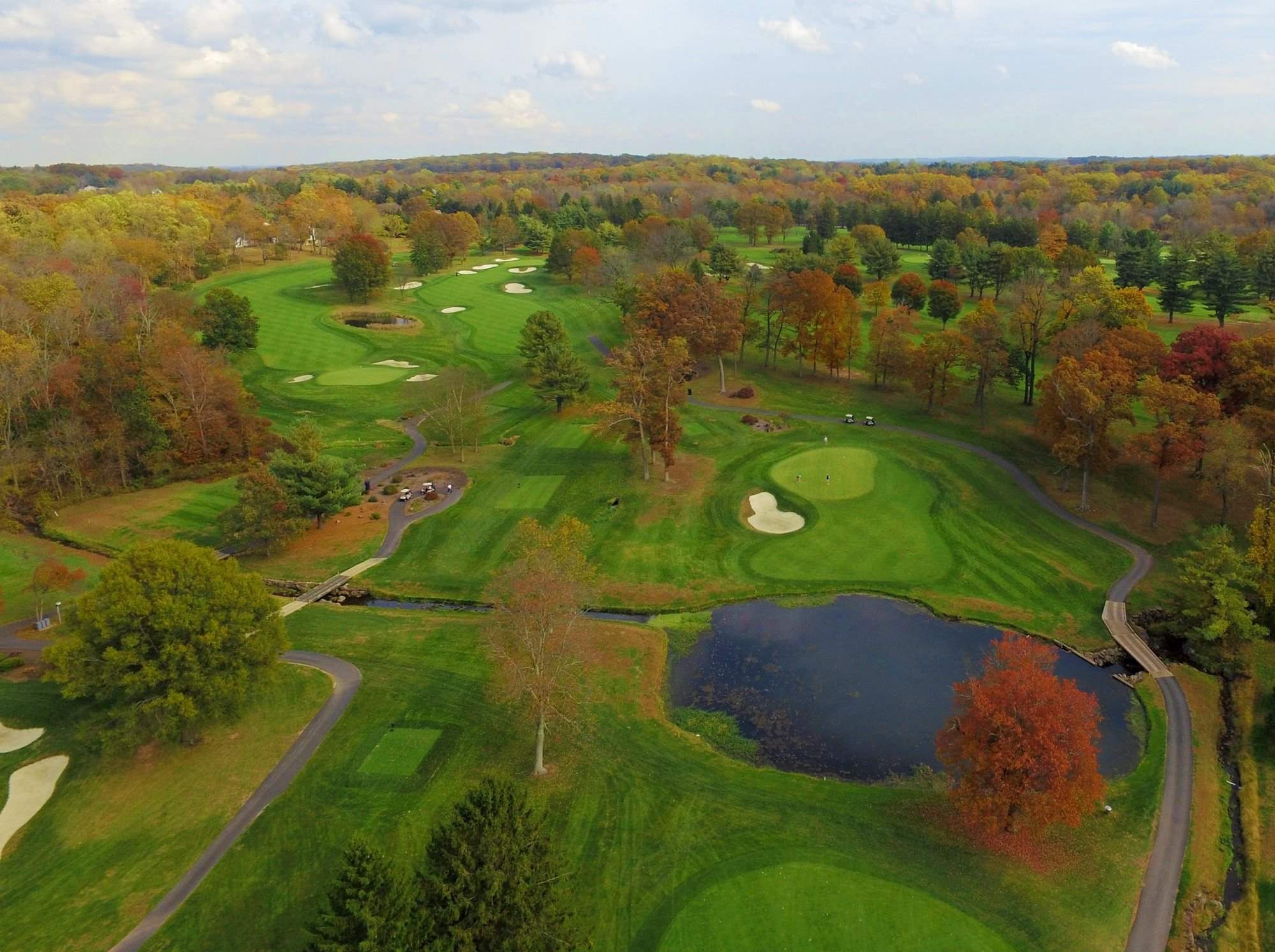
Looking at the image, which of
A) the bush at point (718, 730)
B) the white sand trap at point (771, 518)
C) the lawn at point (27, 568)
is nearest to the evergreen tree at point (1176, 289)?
the white sand trap at point (771, 518)

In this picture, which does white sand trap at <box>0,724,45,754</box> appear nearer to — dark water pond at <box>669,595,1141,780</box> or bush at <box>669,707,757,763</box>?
bush at <box>669,707,757,763</box>

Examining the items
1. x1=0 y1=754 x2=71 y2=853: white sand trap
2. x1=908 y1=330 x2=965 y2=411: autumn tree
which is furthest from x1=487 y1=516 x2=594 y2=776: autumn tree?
x1=908 y1=330 x2=965 y2=411: autumn tree

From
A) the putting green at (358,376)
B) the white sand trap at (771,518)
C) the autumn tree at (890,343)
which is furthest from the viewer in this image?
the putting green at (358,376)

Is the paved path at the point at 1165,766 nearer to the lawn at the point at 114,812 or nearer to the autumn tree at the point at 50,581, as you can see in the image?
the lawn at the point at 114,812

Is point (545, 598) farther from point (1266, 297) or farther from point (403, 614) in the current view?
point (1266, 297)

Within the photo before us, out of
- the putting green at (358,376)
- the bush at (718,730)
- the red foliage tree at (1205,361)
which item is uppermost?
the red foliage tree at (1205,361)

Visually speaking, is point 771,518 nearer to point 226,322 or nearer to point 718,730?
point 718,730
